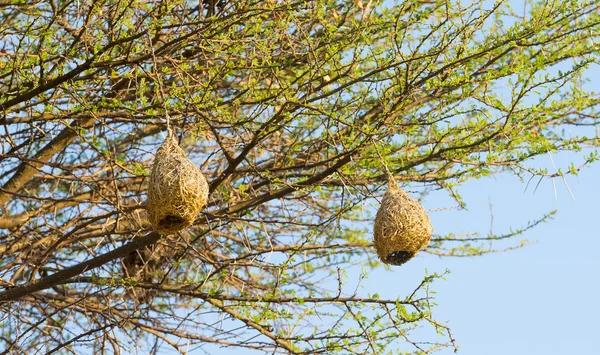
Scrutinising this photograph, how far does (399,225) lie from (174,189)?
3.57ft

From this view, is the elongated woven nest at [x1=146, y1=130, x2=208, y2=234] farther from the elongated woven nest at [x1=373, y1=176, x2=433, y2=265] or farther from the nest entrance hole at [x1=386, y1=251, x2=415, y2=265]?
the nest entrance hole at [x1=386, y1=251, x2=415, y2=265]

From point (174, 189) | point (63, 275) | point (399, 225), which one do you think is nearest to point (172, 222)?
point (174, 189)

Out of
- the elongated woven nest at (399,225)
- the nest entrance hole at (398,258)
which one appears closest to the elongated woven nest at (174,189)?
the elongated woven nest at (399,225)

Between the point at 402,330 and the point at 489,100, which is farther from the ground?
the point at 489,100

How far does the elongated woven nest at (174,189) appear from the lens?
3926 mm

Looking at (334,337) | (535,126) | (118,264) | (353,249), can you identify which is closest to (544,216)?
(535,126)

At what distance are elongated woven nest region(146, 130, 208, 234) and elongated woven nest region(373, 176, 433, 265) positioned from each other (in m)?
0.88

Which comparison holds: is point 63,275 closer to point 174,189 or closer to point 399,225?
point 174,189

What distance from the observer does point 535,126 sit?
5195mm

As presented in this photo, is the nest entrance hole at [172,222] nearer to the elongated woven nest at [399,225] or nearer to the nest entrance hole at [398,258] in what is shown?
the elongated woven nest at [399,225]

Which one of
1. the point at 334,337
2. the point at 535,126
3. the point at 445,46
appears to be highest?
the point at 535,126

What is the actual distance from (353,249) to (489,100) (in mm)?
1773

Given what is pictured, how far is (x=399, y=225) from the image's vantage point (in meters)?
4.27

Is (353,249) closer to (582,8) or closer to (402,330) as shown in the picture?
(402,330)
